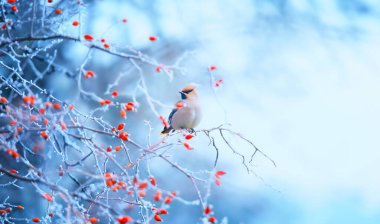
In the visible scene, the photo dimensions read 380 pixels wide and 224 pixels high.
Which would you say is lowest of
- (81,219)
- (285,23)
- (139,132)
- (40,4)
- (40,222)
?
(81,219)

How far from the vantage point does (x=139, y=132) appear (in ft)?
23.2

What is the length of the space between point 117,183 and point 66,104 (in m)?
0.38

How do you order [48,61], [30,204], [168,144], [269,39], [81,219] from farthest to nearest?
[269,39]
[30,204]
[168,144]
[81,219]
[48,61]

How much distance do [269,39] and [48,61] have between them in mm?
7282

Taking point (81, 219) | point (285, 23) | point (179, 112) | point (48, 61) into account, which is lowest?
point (81, 219)

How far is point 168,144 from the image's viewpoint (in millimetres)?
2141

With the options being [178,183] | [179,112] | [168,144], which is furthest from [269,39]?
[168,144]

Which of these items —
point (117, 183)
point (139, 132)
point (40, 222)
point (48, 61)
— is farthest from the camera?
point (139, 132)

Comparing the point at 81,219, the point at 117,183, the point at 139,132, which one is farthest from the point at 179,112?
the point at 139,132

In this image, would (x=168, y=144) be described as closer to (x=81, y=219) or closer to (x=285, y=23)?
(x=81, y=219)

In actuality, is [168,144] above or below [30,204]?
below

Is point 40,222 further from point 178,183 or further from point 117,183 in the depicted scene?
point 178,183

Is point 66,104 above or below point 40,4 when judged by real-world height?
below

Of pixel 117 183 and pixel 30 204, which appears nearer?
pixel 117 183
